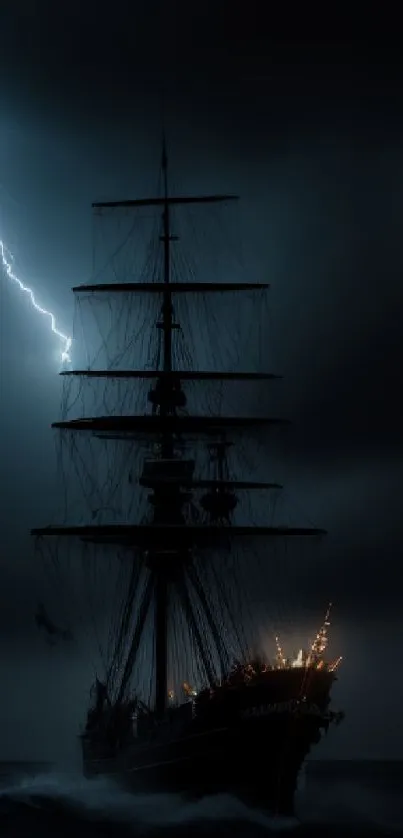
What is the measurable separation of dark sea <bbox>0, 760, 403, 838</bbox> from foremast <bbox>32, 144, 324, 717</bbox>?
7.07 m

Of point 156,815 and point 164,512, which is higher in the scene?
point 164,512

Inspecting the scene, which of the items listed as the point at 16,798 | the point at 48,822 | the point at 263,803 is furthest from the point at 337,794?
the point at 263,803

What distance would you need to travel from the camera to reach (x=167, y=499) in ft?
462

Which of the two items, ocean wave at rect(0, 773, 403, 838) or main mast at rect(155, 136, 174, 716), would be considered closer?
ocean wave at rect(0, 773, 403, 838)

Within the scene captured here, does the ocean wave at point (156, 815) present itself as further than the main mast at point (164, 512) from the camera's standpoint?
No

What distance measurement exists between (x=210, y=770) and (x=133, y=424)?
24.7 meters

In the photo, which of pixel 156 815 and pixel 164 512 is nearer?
pixel 156 815

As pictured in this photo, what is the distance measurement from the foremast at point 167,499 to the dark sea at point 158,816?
7.07m

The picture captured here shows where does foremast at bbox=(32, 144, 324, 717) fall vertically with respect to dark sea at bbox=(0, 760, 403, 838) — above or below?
above

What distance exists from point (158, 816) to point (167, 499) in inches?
833

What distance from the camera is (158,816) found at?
130750mm

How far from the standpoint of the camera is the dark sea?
127m

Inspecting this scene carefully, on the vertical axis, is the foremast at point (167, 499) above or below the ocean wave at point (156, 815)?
above

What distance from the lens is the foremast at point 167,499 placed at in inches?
5477
